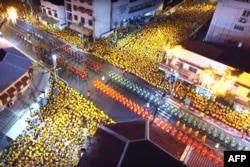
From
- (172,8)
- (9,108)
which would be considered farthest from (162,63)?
(172,8)

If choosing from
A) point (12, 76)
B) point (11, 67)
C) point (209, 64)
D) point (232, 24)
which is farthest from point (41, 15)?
point (232, 24)

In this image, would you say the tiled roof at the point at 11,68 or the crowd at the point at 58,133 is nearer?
the crowd at the point at 58,133

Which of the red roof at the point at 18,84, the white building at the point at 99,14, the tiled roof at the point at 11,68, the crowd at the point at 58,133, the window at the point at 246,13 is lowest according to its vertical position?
the crowd at the point at 58,133

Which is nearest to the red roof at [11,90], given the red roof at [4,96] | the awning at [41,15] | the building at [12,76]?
the building at [12,76]

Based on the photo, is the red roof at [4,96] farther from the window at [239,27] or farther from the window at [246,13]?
the window at [246,13]

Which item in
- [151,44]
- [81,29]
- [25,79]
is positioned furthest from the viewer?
[81,29]

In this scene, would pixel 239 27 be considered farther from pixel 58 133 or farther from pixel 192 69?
pixel 58 133

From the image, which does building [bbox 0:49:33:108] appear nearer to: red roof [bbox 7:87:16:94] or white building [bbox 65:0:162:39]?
red roof [bbox 7:87:16:94]
